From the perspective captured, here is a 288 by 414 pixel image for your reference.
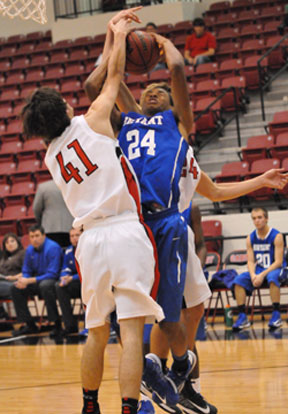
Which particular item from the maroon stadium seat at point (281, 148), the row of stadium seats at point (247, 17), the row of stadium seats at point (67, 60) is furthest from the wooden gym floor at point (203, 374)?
the row of stadium seats at point (247, 17)

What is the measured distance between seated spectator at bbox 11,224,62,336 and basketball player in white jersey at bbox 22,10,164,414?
5.33 m

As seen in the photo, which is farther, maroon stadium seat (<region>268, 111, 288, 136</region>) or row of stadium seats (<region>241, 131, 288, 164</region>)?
maroon stadium seat (<region>268, 111, 288, 136</region>)

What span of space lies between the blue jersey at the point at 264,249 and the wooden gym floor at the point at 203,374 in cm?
74

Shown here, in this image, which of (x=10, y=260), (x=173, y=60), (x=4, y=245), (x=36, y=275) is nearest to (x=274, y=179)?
(x=173, y=60)

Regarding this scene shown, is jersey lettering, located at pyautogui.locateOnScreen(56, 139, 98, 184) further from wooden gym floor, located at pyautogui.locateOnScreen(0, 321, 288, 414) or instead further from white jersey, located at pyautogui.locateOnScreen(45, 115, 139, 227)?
wooden gym floor, located at pyautogui.locateOnScreen(0, 321, 288, 414)

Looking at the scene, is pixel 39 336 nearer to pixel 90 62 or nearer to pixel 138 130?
pixel 138 130

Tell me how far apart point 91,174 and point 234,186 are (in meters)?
1.08

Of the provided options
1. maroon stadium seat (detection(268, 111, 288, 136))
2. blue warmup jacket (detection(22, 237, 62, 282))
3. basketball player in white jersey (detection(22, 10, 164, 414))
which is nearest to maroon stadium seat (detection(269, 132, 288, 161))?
maroon stadium seat (detection(268, 111, 288, 136))

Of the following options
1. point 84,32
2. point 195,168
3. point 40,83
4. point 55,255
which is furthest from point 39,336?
point 84,32

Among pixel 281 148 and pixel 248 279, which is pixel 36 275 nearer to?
pixel 248 279

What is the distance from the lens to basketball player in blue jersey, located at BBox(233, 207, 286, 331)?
7.97 meters

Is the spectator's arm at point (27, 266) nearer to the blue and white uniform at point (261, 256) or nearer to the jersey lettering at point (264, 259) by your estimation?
the blue and white uniform at point (261, 256)

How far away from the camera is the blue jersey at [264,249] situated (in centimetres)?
814

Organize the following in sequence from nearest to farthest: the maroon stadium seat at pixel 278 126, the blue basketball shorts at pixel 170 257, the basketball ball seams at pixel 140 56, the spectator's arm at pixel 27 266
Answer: the blue basketball shorts at pixel 170 257 → the basketball ball seams at pixel 140 56 → the spectator's arm at pixel 27 266 → the maroon stadium seat at pixel 278 126
